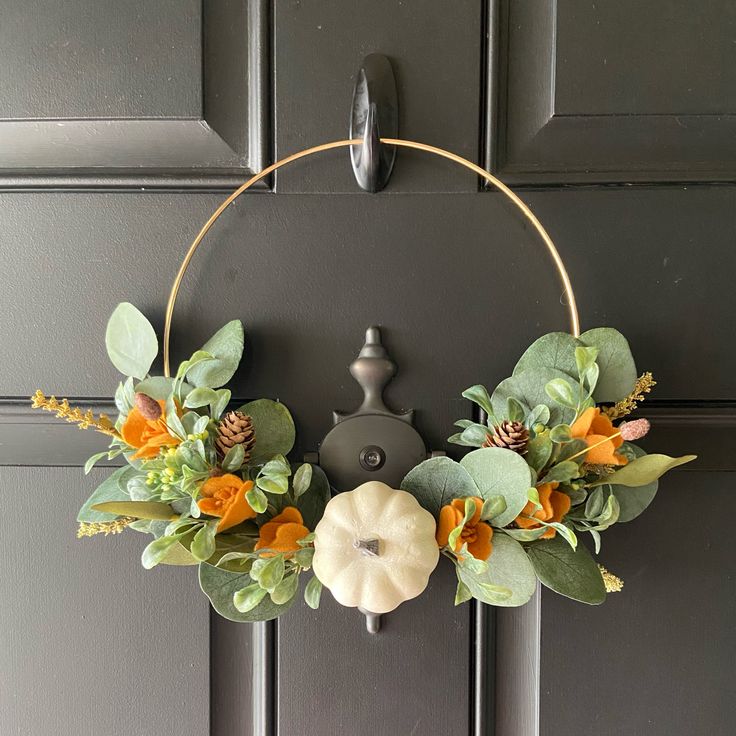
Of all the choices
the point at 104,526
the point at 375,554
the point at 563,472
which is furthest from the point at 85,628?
the point at 563,472

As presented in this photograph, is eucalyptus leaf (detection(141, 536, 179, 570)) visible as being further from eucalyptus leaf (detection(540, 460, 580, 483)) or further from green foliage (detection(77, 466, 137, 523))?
eucalyptus leaf (detection(540, 460, 580, 483))

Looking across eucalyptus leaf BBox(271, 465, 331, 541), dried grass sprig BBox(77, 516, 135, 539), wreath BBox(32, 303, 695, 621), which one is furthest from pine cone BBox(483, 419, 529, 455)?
dried grass sprig BBox(77, 516, 135, 539)

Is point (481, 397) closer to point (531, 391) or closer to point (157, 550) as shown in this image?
point (531, 391)

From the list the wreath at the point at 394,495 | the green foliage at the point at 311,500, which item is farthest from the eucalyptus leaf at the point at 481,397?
the green foliage at the point at 311,500

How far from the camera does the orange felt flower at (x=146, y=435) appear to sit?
1.14 ft

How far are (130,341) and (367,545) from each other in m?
0.20

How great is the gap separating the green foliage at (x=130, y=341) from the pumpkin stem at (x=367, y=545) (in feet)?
0.58

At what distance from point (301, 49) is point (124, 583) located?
38cm

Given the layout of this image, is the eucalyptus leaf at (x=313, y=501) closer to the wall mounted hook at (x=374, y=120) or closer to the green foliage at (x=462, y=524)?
the green foliage at (x=462, y=524)

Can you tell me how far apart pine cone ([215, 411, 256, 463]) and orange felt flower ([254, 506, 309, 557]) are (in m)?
0.05

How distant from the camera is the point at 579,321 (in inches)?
16.1

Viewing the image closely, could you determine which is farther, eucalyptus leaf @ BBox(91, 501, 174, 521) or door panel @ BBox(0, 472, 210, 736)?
door panel @ BBox(0, 472, 210, 736)

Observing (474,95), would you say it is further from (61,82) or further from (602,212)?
(61,82)

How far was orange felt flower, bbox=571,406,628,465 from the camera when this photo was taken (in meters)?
0.34
